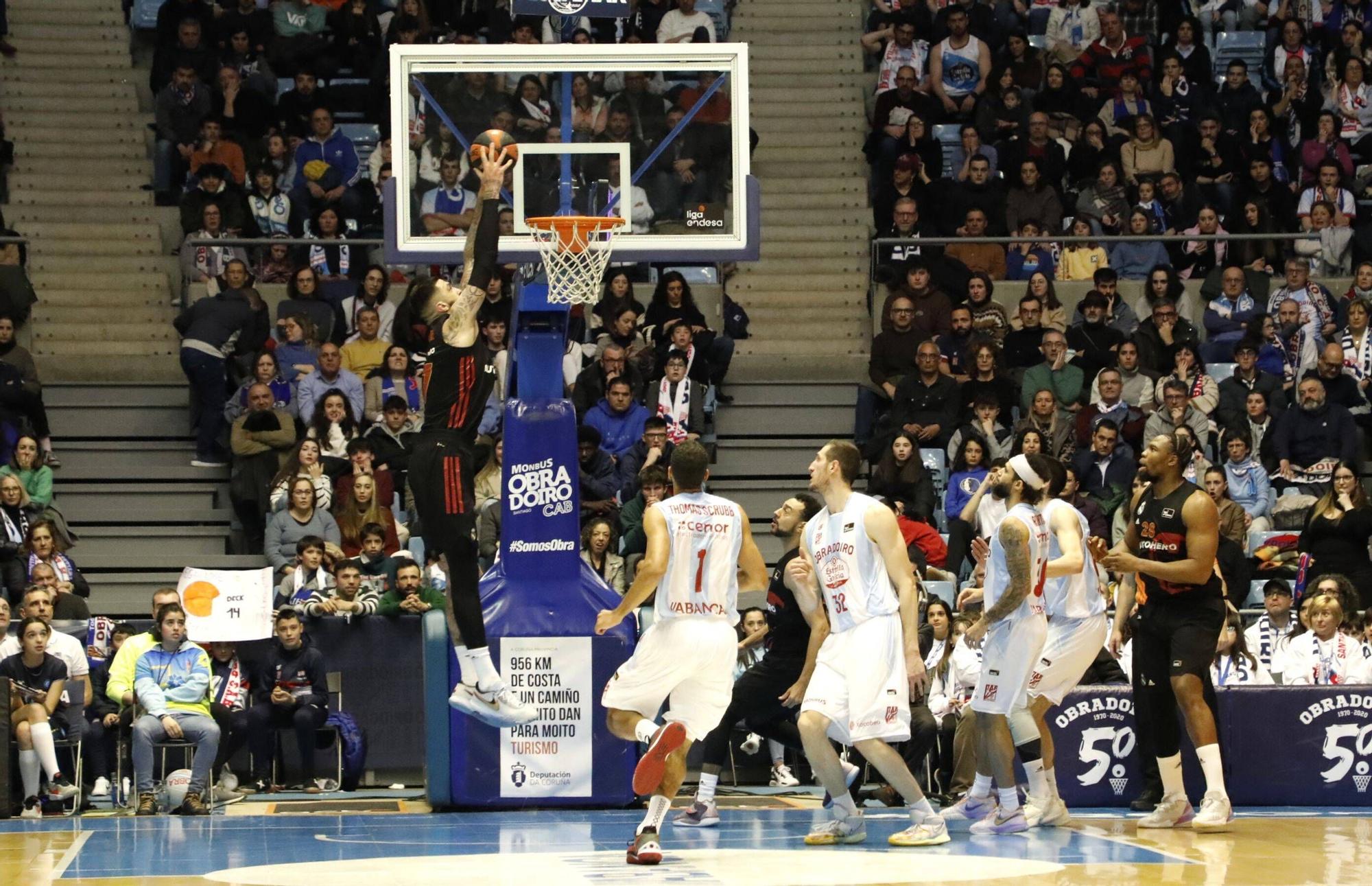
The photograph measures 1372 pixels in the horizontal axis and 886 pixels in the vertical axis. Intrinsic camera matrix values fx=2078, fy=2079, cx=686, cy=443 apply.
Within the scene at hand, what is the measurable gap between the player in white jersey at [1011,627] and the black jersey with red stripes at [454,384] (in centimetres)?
310

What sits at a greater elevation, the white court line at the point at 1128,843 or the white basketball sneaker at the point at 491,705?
the white basketball sneaker at the point at 491,705

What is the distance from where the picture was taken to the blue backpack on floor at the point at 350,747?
Result: 15141mm

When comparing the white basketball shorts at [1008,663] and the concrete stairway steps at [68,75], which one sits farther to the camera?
the concrete stairway steps at [68,75]

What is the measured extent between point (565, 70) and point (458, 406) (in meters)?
3.11

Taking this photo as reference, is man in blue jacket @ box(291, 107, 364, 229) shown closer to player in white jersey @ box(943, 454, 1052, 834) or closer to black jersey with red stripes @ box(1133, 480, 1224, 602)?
player in white jersey @ box(943, 454, 1052, 834)

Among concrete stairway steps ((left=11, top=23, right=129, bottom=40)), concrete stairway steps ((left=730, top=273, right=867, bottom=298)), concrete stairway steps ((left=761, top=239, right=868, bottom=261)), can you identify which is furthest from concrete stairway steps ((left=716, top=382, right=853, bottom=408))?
concrete stairway steps ((left=11, top=23, right=129, bottom=40))

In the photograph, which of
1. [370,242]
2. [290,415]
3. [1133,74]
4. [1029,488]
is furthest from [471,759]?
[1133,74]

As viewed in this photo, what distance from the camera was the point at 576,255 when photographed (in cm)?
1277

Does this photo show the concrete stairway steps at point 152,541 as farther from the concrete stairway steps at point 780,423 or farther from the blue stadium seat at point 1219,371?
the blue stadium seat at point 1219,371

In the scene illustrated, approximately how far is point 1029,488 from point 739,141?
3076 mm

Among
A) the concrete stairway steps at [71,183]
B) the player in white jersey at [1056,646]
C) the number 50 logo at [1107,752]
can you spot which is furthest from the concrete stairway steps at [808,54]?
the player in white jersey at [1056,646]

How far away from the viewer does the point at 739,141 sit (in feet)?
44.0

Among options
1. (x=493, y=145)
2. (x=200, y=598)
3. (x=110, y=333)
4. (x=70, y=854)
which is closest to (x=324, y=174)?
(x=110, y=333)

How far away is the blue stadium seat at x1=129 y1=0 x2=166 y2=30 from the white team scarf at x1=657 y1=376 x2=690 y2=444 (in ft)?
26.3
